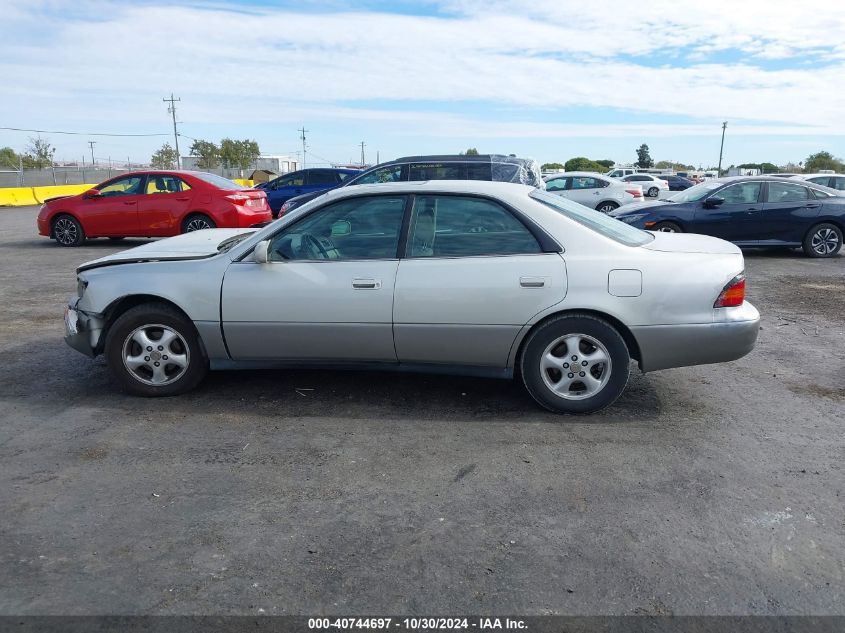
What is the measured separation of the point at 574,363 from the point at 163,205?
10.9m

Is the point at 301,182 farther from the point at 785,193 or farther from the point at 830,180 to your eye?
the point at 830,180

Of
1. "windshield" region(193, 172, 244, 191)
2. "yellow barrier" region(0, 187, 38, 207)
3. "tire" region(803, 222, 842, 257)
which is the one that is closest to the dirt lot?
"tire" region(803, 222, 842, 257)

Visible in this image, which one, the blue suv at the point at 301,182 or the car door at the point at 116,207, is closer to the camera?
the car door at the point at 116,207

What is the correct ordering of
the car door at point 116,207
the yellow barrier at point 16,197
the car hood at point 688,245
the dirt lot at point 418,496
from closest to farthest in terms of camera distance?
the dirt lot at point 418,496 → the car hood at point 688,245 → the car door at point 116,207 → the yellow barrier at point 16,197

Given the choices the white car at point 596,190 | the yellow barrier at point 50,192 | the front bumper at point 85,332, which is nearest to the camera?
the front bumper at point 85,332

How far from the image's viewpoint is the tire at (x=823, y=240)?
12.5m

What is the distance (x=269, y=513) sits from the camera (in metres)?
3.49

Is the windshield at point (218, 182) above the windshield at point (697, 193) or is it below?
above

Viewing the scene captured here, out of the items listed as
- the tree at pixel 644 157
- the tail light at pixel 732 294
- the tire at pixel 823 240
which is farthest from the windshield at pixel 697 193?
the tree at pixel 644 157

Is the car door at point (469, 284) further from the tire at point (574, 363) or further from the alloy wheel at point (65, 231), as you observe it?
the alloy wheel at point (65, 231)

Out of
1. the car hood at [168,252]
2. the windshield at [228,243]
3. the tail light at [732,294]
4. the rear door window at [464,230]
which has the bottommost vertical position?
the tail light at [732,294]

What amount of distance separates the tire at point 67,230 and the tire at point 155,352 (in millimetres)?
10247

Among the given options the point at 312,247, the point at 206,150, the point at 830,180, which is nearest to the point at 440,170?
the point at 312,247

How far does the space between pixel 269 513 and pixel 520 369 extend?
2054 mm
